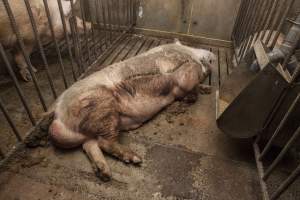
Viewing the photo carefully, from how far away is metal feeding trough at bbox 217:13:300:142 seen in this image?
1.49m

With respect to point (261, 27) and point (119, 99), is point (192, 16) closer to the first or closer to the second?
point (261, 27)

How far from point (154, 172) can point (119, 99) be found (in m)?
0.66

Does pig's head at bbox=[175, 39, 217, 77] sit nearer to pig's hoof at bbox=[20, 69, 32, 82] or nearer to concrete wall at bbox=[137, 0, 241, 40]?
concrete wall at bbox=[137, 0, 241, 40]

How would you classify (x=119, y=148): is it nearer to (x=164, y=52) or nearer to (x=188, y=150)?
(x=188, y=150)

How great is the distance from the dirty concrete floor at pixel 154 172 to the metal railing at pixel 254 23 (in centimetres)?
123

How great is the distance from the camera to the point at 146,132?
6.93ft

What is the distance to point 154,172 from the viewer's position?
1.76 meters

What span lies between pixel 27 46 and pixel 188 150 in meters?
2.09

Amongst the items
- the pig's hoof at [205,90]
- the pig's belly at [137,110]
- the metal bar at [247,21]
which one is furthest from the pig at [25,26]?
the metal bar at [247,21]

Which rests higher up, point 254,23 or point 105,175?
point 254,23

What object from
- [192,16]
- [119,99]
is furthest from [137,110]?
[192,16]

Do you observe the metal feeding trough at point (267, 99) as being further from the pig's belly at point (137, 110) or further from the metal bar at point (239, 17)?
the metal bar at point (239, 17)

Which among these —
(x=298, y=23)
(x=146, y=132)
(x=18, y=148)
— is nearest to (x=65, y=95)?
(x=18, y=148)

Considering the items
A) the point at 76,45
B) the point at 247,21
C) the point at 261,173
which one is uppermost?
the point at 247,21
